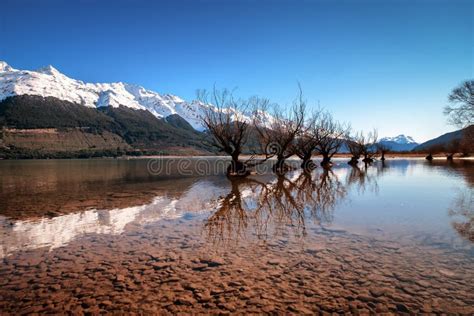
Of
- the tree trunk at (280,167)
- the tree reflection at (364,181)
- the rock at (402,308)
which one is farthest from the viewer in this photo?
the tree trunk at (280,167)

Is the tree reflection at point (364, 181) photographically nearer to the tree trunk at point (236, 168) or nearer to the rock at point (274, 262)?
the tree trunk at point (236, 168)

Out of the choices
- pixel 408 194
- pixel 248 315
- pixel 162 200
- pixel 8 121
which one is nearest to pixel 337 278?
pixel 248 315

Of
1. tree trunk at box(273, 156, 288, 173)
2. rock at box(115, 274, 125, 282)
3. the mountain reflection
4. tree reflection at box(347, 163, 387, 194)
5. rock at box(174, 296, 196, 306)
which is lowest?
rock at box(115, 274, 125, 282)

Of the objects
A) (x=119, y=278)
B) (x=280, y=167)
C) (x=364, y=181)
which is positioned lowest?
(x=119, y=278)

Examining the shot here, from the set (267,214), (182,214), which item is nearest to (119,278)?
(182,214)

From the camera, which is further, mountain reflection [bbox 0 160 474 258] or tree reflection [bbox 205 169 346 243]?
tree reflection [bbox 205 169 346 243]

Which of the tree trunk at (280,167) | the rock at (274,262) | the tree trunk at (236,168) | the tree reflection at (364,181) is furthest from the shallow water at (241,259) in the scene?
the tree trunk at (280,167)

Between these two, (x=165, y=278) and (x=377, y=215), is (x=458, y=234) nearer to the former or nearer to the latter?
(x=377, y=215)

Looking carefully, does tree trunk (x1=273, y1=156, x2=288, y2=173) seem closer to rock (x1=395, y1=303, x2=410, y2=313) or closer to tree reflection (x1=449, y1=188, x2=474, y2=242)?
tree reflection (x1=449, y1=188, x2=474, y2=242)

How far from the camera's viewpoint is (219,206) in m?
11.7

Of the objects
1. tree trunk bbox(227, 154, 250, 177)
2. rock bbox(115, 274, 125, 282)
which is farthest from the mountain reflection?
tree trunk bbox(227, 154, 250, 177)

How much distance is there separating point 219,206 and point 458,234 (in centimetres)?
778

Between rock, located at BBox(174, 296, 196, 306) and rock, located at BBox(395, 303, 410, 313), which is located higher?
rock, located at BBox(174, 296, 196, 306)

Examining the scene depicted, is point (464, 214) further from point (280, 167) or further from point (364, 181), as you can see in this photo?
point (280, 167)
